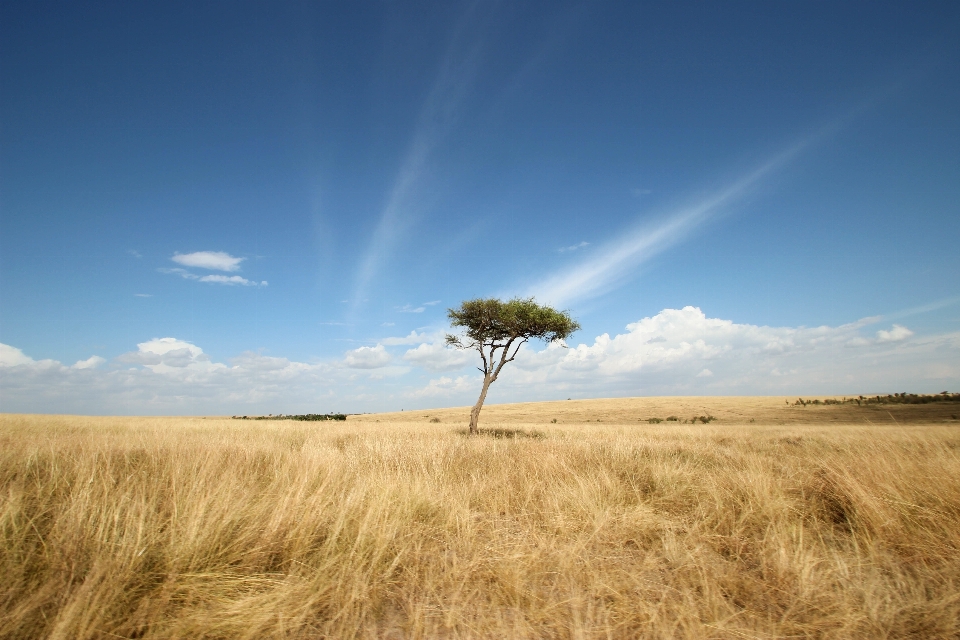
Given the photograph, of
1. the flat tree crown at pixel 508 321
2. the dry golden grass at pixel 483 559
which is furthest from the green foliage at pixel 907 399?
the dry golden grass at pixel 483 559

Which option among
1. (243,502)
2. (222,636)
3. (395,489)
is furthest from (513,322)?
(222,636)

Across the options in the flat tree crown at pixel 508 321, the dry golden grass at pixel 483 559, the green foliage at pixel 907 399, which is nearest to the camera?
the dry golden grass at pixel 483 559

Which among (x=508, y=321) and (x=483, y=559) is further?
(x=508, y=321)

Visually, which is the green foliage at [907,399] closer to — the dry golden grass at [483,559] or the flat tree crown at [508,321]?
the flat tree crown at [508,321]

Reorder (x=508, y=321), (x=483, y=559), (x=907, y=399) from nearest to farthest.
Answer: (x=483, y=559), (x=508, y=321), (x=907, y=399)

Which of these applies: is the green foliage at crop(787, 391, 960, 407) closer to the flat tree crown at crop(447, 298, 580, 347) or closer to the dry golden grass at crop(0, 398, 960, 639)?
the flat tree crown at crop(447, 298, 580, 347)

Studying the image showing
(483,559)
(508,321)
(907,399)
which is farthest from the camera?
(907,399)

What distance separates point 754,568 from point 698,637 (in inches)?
61.3

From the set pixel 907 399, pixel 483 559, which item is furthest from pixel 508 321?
pixel 907 399

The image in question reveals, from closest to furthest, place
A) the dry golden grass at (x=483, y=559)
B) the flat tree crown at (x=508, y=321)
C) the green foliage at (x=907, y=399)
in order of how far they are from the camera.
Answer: the dry golden grass at (x=483, y=559)
the flat tree crown at (x=508, y=321)
the green foliage at (x=907, y=399)

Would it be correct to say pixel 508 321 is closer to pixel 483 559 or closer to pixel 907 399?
pixel 483 559

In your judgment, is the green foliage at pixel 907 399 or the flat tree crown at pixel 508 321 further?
the green foliage at pixel 907 399

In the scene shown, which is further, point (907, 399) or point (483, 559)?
point (907, 399)

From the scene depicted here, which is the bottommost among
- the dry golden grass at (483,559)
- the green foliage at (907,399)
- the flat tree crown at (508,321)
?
the dry golden grass at (483,559)
